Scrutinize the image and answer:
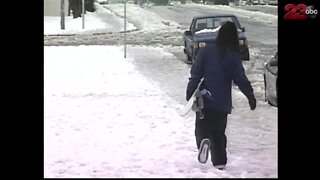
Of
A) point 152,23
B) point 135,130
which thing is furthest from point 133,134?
point 152,23

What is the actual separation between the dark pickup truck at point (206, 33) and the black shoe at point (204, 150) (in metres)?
10.3

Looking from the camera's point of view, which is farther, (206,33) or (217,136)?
(206,33)

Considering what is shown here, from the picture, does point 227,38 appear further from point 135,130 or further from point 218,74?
point 135,130

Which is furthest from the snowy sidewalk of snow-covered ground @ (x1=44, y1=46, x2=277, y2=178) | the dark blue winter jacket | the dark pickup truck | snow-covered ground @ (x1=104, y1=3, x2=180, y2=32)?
snow-covered ground @ (x1=104, y1=3, x2=180, y2=32)

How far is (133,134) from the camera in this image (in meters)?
8.04

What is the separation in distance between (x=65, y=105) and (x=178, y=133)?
3047 mm

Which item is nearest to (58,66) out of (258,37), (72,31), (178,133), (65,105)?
(65,105)

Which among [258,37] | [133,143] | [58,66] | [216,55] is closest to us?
[216,55]

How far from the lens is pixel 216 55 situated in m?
6.21

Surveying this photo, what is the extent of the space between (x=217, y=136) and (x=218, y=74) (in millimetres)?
664

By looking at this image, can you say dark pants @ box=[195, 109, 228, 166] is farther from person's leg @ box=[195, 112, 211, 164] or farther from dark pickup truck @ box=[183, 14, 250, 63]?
dark pickup truck @ box=[183, 14, 250, 63]

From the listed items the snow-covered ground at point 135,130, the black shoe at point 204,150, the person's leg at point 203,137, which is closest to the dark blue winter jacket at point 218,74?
the person's leg at point 203,137
